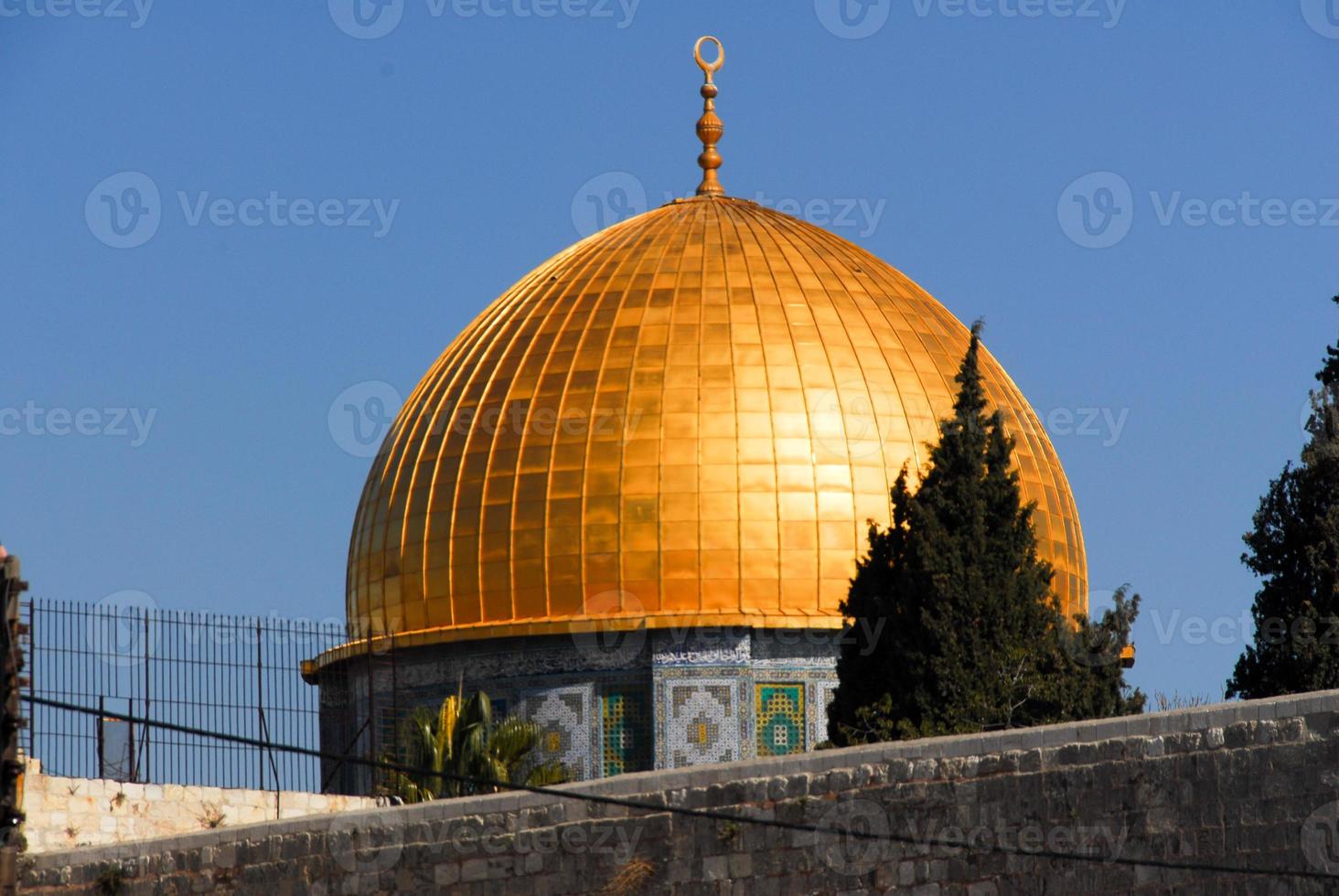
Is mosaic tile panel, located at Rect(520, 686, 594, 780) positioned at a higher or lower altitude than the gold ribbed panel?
→ lower

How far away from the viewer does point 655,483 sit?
1019 inches

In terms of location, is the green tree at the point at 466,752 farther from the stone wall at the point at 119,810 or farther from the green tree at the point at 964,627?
the green tree at the point at 964,627

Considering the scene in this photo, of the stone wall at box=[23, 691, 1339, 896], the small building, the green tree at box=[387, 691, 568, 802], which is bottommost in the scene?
the stone wall at box=[23, 691, 1339, 896]

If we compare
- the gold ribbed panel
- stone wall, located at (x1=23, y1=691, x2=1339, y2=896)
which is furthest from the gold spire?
stone wall, located at (x1=23, y1=691, x2=1339, y2=896)

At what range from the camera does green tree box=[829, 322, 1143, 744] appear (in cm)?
1972

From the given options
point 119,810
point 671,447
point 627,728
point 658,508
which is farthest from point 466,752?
point 119,810

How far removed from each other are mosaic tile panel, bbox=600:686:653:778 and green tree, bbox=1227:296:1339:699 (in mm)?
7788

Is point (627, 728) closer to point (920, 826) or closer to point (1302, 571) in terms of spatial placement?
point (1302, 571)

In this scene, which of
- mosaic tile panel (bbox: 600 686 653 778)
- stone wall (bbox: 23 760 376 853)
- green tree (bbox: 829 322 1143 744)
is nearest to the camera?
stone wall (bbox: 23 760 376 853)

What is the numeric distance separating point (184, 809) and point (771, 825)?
7325 millimetres

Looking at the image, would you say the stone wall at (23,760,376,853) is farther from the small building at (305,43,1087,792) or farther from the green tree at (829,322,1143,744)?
the small building at (305,43,1087,792)

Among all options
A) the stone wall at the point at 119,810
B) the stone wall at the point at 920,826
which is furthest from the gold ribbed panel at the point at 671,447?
the stone wall at the point at 920,826

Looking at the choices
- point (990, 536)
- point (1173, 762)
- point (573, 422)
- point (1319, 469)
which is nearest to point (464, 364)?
point (573, 422)

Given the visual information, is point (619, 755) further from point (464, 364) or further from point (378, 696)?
point (464, 364)
